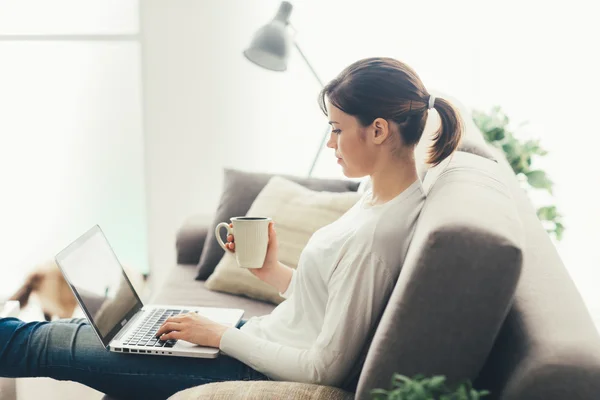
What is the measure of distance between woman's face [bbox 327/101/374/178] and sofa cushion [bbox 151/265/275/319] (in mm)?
798

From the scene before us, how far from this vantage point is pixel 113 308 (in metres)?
1.43

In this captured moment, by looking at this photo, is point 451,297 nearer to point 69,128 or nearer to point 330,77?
point 330,77

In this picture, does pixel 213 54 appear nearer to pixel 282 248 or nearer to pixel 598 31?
pixel 282 248

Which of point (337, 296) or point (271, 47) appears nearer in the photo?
point (337, 296)

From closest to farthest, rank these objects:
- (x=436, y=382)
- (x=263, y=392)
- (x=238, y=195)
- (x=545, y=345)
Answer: (x=436, y=382), (x=545, y=345), (x=263, y=392), (x=238, y=195)

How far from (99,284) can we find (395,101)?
0.79 m

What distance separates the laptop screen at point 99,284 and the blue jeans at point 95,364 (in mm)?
52

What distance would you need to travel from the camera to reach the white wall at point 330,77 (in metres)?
3.05

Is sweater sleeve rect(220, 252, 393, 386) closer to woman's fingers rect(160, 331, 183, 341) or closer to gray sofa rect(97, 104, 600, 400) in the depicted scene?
gray sofa rect(97, 104, 600, 400)

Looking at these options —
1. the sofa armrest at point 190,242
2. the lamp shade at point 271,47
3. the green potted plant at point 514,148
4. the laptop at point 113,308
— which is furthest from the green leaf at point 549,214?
the laptop at point 113,308

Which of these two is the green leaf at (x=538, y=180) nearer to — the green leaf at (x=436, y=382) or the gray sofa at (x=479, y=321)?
the gray sofa at (x=479, y=321)

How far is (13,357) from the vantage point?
1313mm

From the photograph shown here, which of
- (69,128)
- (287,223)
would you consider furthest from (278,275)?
(69,128)

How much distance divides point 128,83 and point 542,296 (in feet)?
9.15
